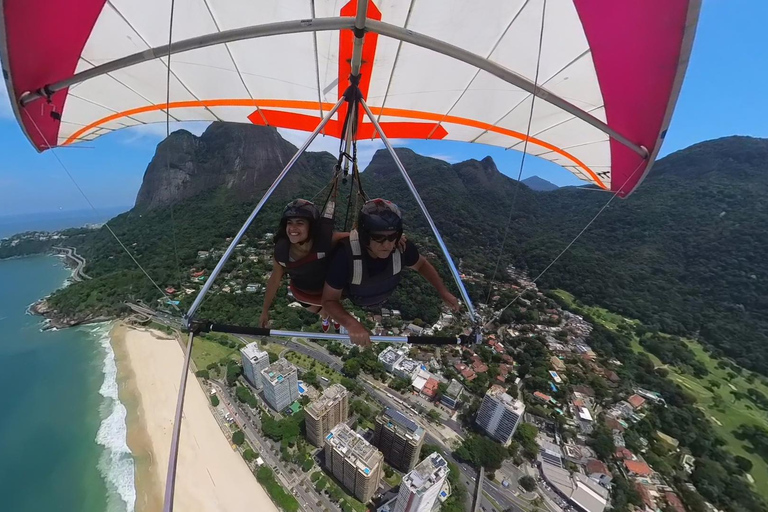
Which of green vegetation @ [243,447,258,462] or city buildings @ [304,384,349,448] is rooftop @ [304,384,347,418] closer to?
city buildings @ [304,384,349,448]

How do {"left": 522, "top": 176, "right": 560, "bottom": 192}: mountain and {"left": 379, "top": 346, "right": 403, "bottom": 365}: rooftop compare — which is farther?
{"left": 522, "top": 176, "right": 560, "bottom": 192}: mountain

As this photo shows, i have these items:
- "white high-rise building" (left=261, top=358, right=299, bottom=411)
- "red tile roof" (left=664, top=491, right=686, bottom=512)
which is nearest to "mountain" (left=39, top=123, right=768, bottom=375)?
"white high-rise building" (left=261, top=358, right=299, bottom=411)

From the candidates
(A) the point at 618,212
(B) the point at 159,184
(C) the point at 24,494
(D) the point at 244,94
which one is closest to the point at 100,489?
(C) the point at 24,494

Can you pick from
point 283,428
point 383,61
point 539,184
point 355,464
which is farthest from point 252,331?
point 539,184

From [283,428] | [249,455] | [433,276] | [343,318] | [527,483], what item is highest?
[433,276]

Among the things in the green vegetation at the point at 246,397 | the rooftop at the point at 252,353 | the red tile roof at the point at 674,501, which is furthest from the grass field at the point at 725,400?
the rooftop at the point at 252,353

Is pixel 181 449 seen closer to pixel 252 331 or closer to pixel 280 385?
pixel 280 385
